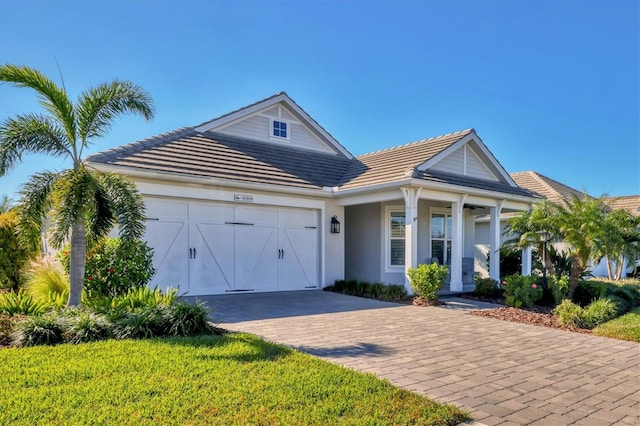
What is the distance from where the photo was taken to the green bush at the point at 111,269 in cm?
780

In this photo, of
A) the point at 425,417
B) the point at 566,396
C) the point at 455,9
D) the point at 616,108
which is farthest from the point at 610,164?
the point at 425,417

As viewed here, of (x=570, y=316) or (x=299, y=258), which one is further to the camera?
(x=299, y=258)

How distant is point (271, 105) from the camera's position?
1434 cm

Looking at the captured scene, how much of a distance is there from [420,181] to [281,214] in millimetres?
4259

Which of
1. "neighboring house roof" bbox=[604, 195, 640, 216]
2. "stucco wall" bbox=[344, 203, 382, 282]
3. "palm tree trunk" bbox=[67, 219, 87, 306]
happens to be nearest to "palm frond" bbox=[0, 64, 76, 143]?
"palm tree trunk" bbox=[67, 219, 87, 306]

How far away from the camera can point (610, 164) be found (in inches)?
765

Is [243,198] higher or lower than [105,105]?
lower

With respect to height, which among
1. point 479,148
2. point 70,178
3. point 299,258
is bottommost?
point 299,258

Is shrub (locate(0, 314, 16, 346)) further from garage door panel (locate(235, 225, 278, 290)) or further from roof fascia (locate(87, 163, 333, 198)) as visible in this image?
garage door panel (locate(235, 225, 278, 290))

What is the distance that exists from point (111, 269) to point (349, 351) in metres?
5.02

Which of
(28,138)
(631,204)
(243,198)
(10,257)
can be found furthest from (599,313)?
(631,204)

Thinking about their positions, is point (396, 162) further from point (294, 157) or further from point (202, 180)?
point (202, 180)

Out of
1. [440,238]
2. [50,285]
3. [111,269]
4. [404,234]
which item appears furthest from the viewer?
[440,238]

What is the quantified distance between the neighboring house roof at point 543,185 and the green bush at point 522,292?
11068 mm
